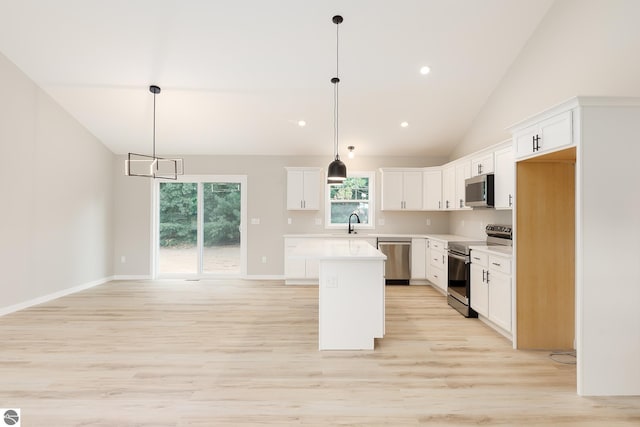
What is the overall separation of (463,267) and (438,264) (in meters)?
1.16

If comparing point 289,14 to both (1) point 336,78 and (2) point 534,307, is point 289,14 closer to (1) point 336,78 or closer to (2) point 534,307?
(1) point 336,78

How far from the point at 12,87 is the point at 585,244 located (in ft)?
21.4

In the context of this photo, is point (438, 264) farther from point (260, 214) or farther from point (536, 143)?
point (260, 214)

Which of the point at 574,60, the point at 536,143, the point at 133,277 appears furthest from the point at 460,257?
the point at 133,277

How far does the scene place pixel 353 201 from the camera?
6707mm

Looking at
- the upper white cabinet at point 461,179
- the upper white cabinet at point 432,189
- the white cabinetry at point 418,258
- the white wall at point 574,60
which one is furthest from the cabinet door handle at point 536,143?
the white cabinetry at point 418,258

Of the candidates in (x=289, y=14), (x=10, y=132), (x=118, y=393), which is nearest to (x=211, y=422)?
(x=118, y=393)

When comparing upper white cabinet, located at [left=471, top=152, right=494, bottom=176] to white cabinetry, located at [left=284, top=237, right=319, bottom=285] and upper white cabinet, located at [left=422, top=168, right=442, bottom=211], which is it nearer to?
upper white cabinet, located at [left=422, top=168, right=442, bottom=211]

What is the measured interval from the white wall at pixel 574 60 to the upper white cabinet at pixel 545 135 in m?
0.84

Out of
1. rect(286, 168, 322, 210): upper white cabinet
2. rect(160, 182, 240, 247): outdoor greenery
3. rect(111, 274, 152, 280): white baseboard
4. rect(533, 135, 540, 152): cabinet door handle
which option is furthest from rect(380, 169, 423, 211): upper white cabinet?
rect(111, 274, 152, 280): white baseboard

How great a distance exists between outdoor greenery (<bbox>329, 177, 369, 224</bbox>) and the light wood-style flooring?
269 centimetres

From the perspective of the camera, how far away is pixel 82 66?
4383mm

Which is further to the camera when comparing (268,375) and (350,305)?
(350,305)

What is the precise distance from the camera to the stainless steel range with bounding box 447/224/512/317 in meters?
4.21
